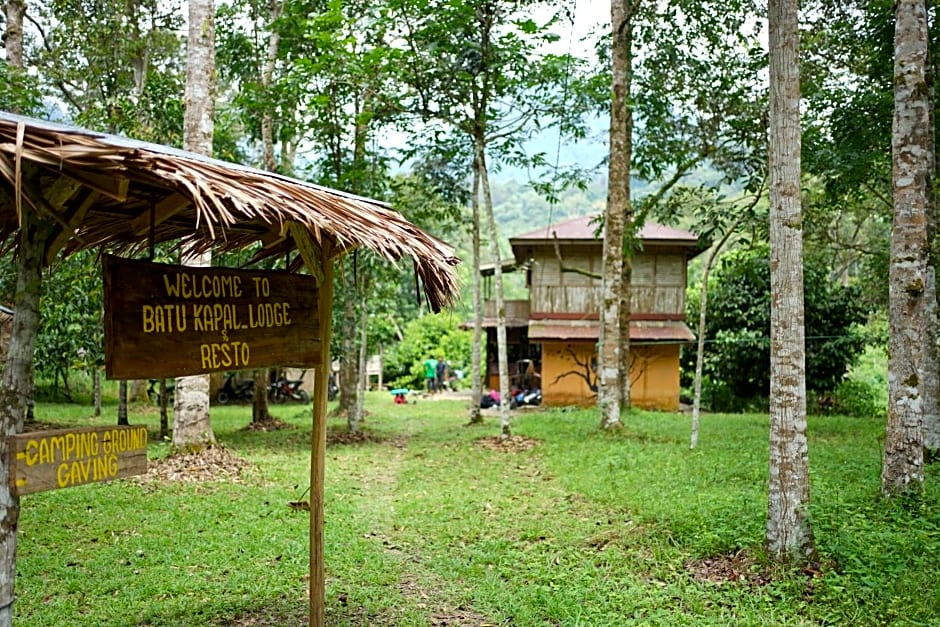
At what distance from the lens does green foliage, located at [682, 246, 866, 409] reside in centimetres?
1916

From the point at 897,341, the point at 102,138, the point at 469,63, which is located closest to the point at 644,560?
the point at 897,341

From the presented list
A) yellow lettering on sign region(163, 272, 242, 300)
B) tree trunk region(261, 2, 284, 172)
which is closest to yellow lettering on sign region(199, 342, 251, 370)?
yellow lettering on sign region(163, 272, 242, 300)

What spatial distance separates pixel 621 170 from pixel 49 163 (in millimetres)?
12030

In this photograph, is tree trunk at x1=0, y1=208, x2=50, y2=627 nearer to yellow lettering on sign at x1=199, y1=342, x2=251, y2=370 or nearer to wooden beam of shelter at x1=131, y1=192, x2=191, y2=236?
wooden beam of shelter at x1=131, y1=192, x2=191, y2=236

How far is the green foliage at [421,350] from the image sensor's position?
31734mm

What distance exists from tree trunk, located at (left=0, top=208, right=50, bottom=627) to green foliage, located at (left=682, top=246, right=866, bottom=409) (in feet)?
56.1

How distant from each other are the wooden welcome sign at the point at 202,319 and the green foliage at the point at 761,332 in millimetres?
15738

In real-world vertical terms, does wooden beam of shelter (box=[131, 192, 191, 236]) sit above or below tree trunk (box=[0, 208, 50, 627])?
above

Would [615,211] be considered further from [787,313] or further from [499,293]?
[787,313]

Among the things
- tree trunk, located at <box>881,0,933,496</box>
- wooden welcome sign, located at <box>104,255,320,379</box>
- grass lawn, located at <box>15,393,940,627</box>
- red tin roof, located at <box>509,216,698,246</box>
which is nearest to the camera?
wooden welcome sign, located at <box>104,255,320,379</box>

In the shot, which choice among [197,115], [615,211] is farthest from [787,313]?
[615,211]

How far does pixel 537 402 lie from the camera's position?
2244 cm

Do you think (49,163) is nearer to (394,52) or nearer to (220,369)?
(220,369)

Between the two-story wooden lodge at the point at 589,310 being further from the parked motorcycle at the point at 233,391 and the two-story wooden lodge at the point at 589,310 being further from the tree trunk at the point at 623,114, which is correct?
the parked motorcycle at the point at 233,391
